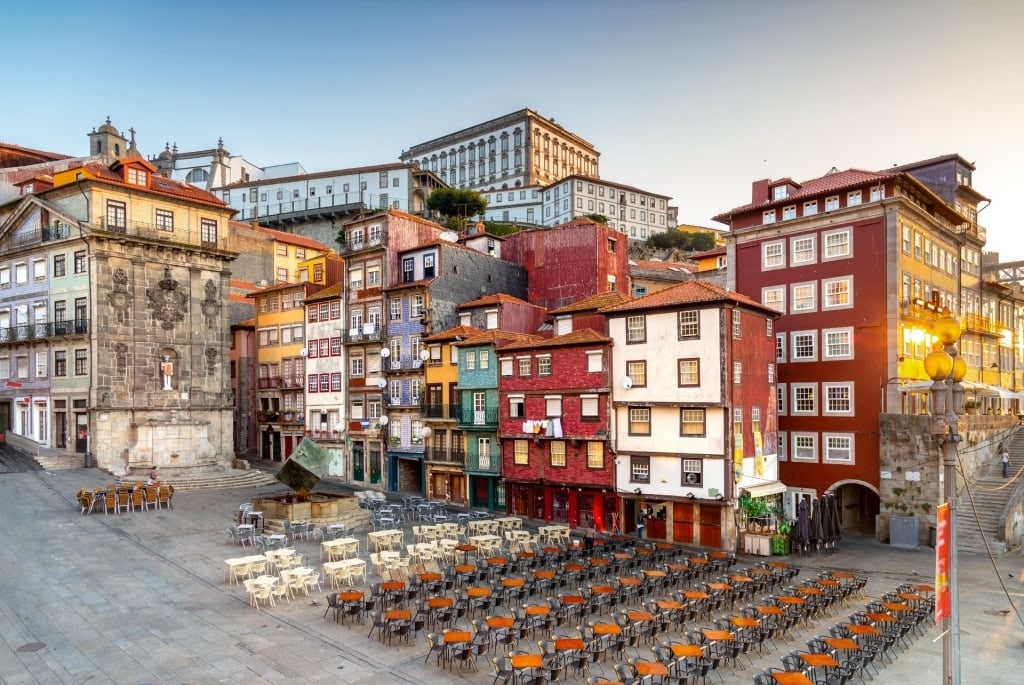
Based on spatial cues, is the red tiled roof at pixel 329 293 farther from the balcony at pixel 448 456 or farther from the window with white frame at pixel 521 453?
the window with white frame at pixel 521 453

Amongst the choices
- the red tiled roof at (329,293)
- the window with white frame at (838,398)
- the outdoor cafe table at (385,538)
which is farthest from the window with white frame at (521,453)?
the red tiled roof at (329,293)

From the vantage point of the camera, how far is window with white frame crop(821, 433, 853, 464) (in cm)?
4006

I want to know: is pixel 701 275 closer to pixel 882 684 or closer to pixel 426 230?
pixel 426 230

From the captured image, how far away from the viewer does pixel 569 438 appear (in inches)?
1566

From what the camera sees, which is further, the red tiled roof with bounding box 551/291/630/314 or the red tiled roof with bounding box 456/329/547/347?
the red tiled roof with bounding box 456/329/547/347

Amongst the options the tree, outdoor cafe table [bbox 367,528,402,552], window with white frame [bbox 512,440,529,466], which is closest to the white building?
the tree

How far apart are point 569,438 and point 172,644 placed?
24341 millimetres

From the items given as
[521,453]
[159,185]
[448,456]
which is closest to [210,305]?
[159,185]

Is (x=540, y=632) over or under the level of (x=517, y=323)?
under

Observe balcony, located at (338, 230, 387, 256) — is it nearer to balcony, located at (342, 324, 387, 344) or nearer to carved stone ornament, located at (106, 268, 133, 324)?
balcony, located at (342, 324, 387, 344)

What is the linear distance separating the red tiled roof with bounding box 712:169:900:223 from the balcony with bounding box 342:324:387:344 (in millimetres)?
26314

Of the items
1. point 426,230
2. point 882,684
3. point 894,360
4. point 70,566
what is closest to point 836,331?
point 894,360

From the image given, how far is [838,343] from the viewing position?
41188mm

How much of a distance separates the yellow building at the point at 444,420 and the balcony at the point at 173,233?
71.9ft
